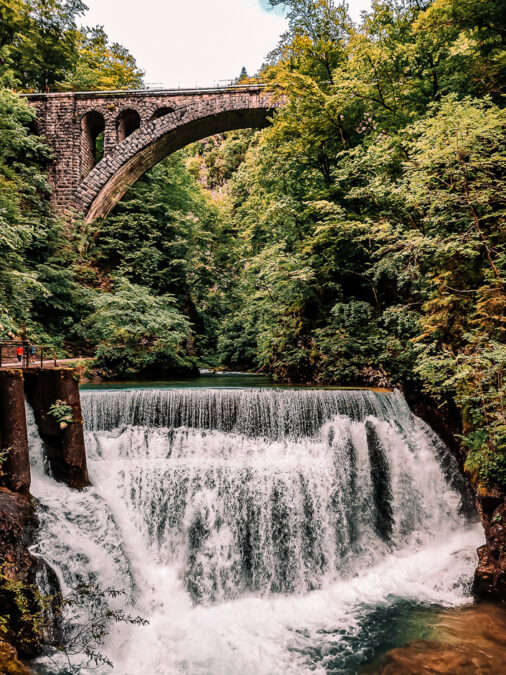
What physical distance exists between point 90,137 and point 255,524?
17.6m

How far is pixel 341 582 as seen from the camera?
5.40 metres

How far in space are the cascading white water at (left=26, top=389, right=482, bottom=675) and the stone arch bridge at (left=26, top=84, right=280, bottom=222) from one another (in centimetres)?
1155

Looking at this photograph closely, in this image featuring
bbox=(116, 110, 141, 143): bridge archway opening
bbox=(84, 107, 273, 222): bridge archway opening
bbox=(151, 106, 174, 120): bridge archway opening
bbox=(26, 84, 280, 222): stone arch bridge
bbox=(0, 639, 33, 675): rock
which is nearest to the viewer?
bbox=(0, 639, 33, 675): rock

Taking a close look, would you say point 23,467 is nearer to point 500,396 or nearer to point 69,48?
point 500,396

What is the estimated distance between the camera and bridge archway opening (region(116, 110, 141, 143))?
15.6m

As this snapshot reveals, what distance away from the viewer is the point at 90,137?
16422 mm

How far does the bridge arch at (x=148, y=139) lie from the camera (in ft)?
49.3

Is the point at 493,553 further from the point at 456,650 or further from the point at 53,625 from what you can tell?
the point at 53,625

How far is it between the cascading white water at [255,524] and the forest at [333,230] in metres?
1.56

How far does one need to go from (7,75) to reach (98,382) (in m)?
10.1

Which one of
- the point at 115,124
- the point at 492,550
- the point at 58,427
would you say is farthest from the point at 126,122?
the point at 492,550

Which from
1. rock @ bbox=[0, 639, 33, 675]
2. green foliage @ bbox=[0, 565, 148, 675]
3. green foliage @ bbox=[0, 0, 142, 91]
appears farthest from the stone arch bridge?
rock @ bbox=[0, 639, 33, 675]

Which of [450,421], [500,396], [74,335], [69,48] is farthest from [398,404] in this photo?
[69,48]

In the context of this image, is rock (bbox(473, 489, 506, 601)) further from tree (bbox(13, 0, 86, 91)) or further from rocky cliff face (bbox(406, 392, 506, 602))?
tree (bbox(13, 0, 86, 91))
